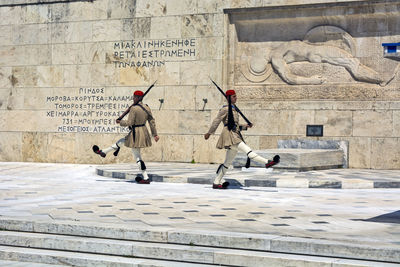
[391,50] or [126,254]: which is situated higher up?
[391,50]

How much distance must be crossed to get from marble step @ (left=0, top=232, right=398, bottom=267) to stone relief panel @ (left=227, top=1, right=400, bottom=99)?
38.9ft

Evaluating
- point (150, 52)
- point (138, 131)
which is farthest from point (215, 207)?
point (150, 52)

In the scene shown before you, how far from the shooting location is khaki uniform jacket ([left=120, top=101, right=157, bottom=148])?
14141 mm

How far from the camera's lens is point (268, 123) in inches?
720

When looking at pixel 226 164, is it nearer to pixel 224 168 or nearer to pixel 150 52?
pixel 224 168

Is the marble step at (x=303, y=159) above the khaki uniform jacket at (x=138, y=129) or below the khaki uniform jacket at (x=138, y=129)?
below

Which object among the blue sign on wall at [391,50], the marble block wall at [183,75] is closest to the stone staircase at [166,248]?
the marble block wall at [183,75]

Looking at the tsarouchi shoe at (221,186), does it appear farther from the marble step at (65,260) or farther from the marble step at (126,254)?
the marble step at (65,260)

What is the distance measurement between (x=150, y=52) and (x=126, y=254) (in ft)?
42.1

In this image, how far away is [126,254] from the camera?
7062mm

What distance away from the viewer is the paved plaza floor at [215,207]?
25.8 ft

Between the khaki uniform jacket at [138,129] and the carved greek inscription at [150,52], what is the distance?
4959 millimetres

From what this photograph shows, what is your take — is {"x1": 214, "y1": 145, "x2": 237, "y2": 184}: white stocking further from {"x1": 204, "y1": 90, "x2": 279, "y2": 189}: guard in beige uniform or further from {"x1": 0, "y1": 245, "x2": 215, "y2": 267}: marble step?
{"x1": 0, "y1": 245, "x2": 215, "y2": 267}: marble step

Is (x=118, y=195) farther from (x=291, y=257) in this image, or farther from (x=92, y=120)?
(x=92, y=120)
